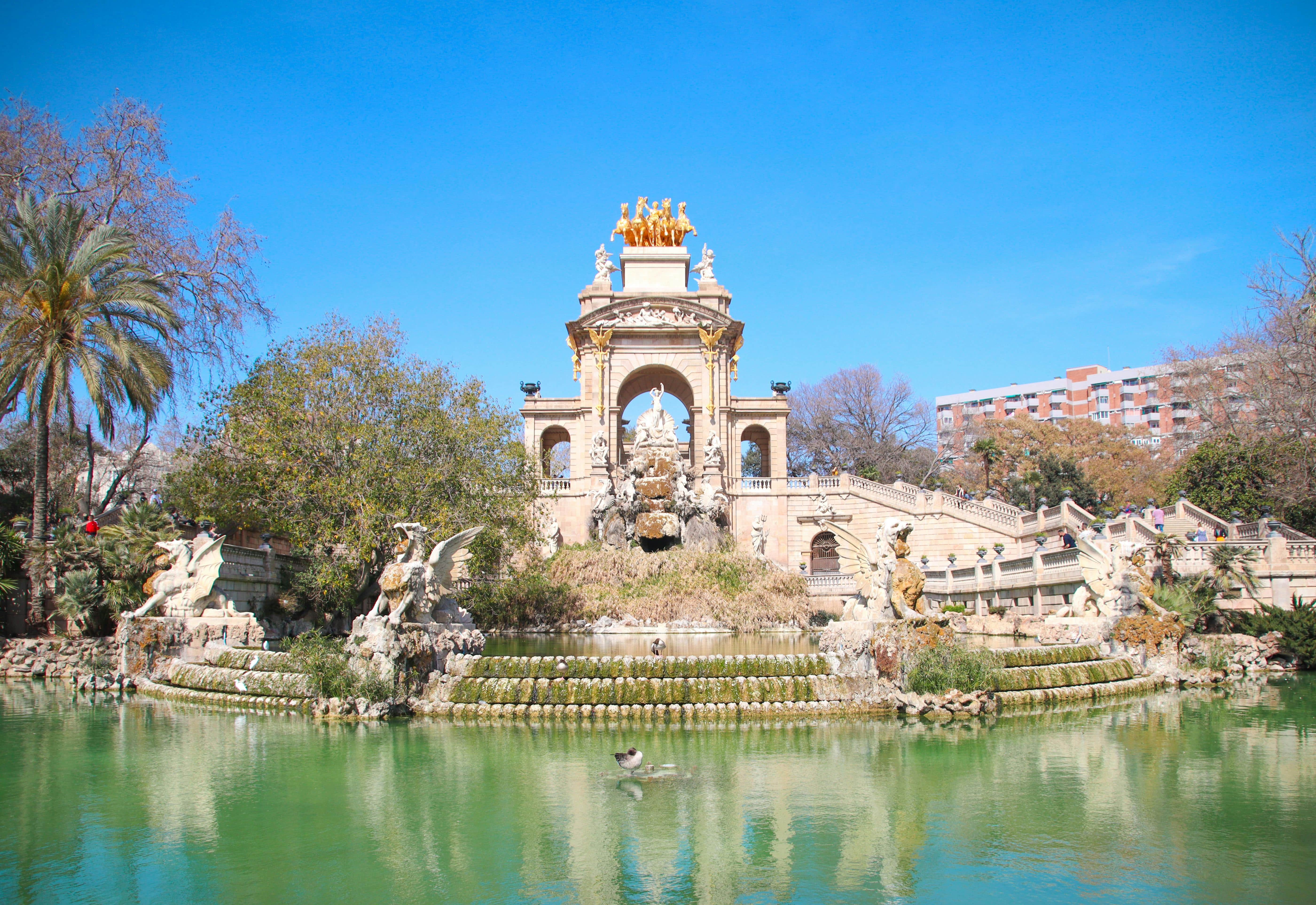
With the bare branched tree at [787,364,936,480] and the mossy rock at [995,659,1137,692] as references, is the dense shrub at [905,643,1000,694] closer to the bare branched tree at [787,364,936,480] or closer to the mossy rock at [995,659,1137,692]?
the mossy rock at [995,659,1137,692]

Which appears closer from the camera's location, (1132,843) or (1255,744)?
(1132,843)

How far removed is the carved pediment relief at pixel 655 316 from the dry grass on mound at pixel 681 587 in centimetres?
1407

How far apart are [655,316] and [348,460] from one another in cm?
2578

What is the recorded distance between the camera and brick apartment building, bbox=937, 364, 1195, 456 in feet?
259

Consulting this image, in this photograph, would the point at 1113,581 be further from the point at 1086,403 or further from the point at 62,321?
the point at 1086,403

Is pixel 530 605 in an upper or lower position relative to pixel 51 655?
upper

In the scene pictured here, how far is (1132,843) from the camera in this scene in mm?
7758

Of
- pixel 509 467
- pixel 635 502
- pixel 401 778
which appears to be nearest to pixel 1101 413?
pixel 635 502

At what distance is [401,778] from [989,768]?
6355 mm

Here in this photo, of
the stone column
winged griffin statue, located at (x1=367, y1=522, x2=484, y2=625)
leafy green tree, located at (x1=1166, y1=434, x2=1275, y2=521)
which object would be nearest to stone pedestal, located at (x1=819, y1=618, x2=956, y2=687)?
winged griffin statue, located at (x1=367, y1=522, x2=484, y2=625)

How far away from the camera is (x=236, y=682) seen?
49.6 feet

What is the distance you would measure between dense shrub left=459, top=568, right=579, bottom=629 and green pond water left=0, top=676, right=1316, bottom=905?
13.9 m

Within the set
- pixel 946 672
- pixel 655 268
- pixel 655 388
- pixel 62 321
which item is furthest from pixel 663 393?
pixel 946 672

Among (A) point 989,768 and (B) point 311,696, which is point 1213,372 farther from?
(B) point 311,696
